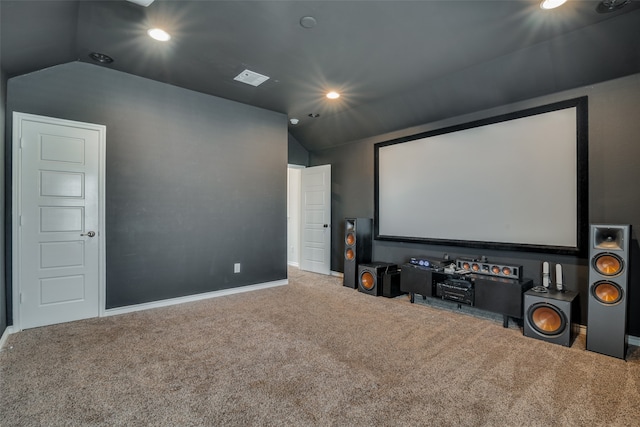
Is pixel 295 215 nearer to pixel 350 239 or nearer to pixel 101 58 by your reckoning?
pixel 350 239

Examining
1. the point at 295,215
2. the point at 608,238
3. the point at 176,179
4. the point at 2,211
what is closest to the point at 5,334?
the point at 2,211

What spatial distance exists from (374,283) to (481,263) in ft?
4.61

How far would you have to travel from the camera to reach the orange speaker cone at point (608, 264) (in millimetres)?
2432

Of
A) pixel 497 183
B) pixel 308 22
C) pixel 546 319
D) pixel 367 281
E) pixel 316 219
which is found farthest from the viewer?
pixel 316 219

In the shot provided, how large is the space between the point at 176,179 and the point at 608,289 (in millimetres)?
4562

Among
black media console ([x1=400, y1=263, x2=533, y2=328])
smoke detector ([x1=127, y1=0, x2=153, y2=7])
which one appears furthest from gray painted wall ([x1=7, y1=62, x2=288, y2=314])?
black media console ([x1=400, y1=263, x2=533, y2=328])

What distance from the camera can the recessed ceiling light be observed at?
8.51ft

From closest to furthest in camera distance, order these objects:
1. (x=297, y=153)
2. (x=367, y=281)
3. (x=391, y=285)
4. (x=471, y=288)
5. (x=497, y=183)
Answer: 1. (x=471, y=288)
2. (x=497, y=183)
3. (x=391, y=285)
4. (x=367, y=281)
5. (x=297, y=153)

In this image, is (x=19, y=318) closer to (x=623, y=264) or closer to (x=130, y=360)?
(x=130, y=360)

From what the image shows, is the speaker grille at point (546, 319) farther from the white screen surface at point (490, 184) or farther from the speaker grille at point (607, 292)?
the white screen surface at point (490, 184)

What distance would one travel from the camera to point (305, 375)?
2.12 metres

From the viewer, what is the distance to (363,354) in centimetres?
245

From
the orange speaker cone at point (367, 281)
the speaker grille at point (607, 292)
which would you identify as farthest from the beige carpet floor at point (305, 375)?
the orange speaker cone at point (367, 281)

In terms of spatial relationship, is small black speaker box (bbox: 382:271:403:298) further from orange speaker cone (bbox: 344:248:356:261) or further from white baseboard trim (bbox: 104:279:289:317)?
white baseboard trim (bbox: 104:279:289:317)
